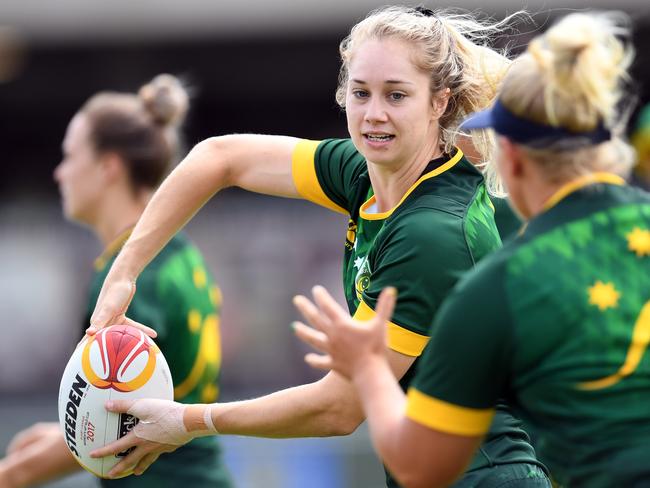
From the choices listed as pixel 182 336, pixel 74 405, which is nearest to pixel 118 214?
pixel 182 336

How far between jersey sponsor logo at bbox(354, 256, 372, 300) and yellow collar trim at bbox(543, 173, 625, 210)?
0.98 metres

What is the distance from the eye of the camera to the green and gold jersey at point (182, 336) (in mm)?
5020

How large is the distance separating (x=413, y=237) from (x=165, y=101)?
8.51 feet

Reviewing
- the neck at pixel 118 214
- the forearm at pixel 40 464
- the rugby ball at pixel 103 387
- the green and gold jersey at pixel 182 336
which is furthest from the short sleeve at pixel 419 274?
the neck at pixel 118 214

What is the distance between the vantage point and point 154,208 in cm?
413

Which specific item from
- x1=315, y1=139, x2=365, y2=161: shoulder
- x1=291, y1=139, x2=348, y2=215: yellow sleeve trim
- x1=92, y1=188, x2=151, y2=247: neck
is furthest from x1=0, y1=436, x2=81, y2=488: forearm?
x1=315, y1=139, x2=365, y2=161: shoulder

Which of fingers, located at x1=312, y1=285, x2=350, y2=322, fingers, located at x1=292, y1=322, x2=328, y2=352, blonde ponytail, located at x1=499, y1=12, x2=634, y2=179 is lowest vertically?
fingers, located at x1=292, y1=322, x2=328, y2=352

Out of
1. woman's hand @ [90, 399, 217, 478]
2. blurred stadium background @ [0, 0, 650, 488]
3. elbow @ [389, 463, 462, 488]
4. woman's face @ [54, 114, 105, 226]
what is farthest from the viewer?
blurred stadium background @ [0, 0, 650, 488]

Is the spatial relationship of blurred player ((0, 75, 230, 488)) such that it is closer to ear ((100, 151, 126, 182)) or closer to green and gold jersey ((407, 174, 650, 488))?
ear ((100, 151, 126, 182))

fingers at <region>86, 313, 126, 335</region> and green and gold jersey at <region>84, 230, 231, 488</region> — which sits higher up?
fingers at <region>86, 313, 126, 335</region>

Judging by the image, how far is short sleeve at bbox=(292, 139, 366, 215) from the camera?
4109mm

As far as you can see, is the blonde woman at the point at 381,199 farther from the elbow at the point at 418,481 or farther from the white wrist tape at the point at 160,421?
the elbow at the point at 418,481

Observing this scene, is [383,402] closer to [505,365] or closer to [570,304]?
[505,365]

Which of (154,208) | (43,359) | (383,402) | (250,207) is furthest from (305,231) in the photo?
(383,402)
